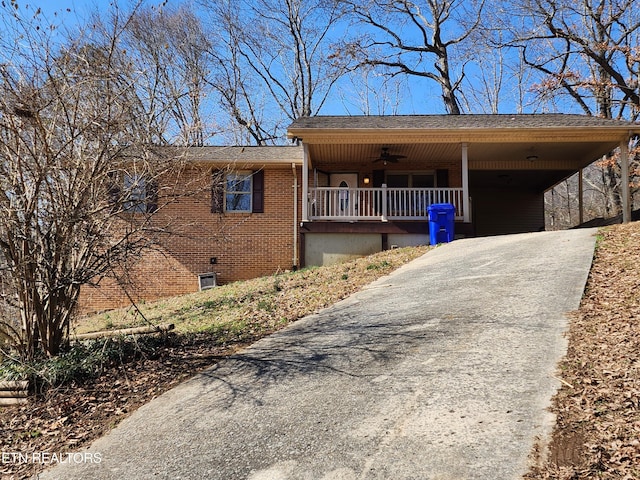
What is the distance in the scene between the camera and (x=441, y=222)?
422 inches

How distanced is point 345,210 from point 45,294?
8.25 meters

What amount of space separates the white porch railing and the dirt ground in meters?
5.99

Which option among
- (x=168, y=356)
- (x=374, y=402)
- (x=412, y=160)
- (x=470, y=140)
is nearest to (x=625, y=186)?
(x=470, y=140)

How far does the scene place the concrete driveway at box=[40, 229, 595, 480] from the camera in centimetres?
261

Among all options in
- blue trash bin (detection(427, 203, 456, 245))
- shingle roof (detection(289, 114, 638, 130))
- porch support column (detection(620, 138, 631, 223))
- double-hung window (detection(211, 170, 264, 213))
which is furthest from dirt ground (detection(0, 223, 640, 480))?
double-hung window (detection(211, 170, 264, 213))

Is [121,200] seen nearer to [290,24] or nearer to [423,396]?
[423,396]

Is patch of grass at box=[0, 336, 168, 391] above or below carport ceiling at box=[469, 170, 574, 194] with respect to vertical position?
below

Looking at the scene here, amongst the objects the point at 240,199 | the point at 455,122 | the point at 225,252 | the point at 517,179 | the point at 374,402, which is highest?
the point at 455,122

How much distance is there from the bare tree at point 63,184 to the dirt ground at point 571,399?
101cm

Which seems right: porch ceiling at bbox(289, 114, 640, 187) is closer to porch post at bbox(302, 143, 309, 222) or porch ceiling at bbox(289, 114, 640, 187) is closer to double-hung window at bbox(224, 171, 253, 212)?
porch post at bbox(302, 143, 309, 222)

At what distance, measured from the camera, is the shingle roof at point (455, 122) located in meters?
11.1

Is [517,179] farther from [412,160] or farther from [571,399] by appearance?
[571,399]

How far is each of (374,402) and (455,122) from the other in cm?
1037

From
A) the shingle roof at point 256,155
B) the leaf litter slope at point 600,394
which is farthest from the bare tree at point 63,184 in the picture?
the shingle roof at point 256,155
